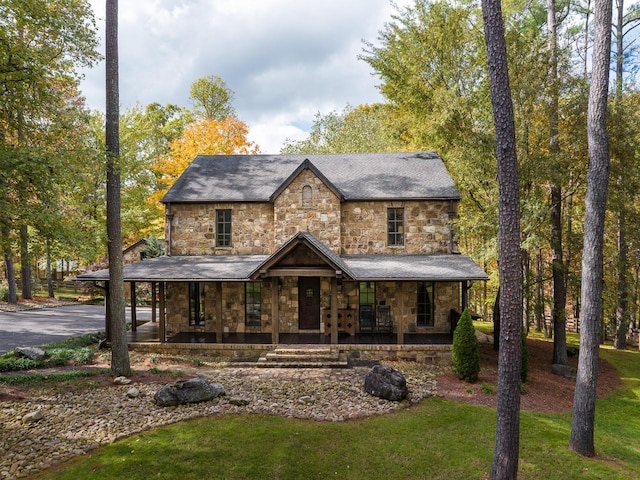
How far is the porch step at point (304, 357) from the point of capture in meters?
13.0

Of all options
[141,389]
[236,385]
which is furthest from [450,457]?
[141,389]

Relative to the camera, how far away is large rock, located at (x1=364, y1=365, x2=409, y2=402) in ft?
32.9

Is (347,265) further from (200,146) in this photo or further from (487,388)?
(200,146)

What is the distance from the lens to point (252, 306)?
1625 centimetres

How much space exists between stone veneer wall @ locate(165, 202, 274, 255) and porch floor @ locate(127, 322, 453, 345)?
3548 millimetres

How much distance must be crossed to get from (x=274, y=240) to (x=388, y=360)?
6.68m

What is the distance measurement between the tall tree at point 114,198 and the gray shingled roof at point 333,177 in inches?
208

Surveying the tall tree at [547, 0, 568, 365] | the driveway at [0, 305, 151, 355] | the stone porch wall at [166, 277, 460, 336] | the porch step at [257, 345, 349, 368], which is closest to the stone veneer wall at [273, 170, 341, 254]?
the stone porch wall at [166, 277, 460, 336]

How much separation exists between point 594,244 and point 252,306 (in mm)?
12164

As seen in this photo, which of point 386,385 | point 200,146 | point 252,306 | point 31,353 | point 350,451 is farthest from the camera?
point 200,146

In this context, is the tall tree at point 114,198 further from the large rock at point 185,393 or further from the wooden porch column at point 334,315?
the wooden porch column at point 334,315

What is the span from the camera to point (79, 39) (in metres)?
10.1

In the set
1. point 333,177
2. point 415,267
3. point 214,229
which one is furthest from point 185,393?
point 333,177

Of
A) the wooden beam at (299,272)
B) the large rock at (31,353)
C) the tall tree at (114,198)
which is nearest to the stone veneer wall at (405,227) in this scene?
the wooden beam at (299,272)
